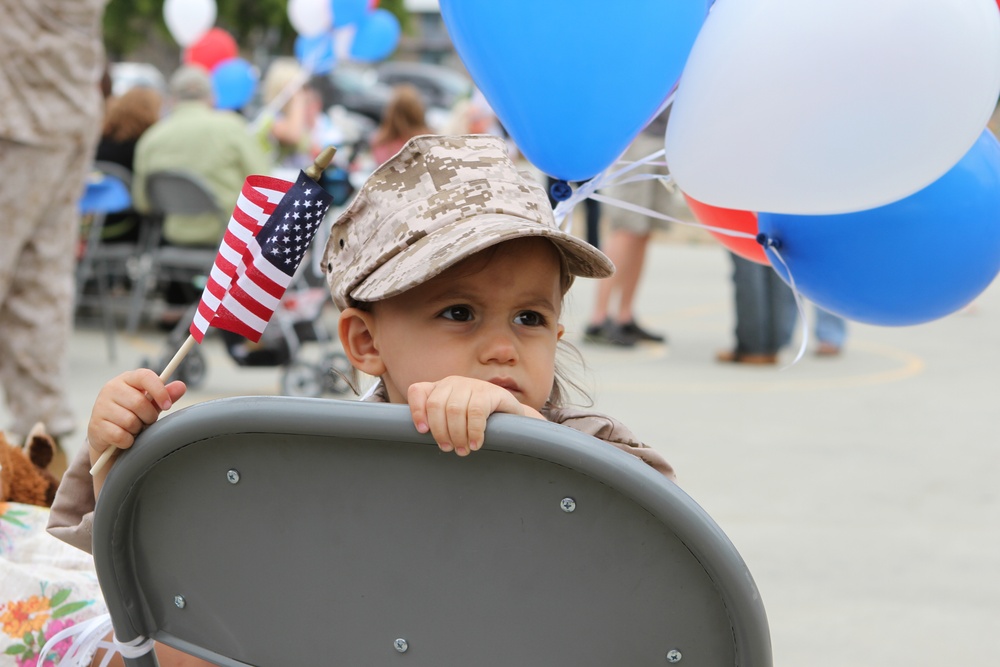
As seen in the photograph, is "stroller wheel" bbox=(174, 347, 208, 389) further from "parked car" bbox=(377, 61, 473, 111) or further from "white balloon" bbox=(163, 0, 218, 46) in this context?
"parked car" bbox=(377, 61, 473, 111)

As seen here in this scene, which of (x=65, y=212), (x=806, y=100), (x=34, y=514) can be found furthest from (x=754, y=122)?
(x=65, y=212)

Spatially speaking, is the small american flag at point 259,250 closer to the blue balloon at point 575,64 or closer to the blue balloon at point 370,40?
the blue balloon at point 575,64

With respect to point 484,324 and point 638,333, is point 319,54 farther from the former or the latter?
point 484,324

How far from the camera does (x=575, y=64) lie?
1.93 m

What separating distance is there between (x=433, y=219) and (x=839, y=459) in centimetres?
380

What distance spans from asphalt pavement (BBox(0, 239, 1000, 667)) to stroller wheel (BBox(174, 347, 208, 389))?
117 millimetres

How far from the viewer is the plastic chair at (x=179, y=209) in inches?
261

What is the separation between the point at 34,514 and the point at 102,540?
815mm

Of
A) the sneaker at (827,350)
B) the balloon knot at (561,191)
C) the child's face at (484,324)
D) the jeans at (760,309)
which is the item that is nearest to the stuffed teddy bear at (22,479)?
A: the child's face at (484,324)

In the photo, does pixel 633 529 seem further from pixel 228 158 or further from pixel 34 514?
pixel 228 158

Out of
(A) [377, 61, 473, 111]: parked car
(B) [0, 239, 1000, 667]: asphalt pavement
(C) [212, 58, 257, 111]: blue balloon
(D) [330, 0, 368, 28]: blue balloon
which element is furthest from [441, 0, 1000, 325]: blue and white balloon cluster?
(A) [377, 61, 473, 111]: parked car

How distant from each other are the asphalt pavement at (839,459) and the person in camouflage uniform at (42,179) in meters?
0.49

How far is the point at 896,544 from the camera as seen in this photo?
13.3 feet

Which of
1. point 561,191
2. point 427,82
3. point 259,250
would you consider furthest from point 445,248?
point 427,82
